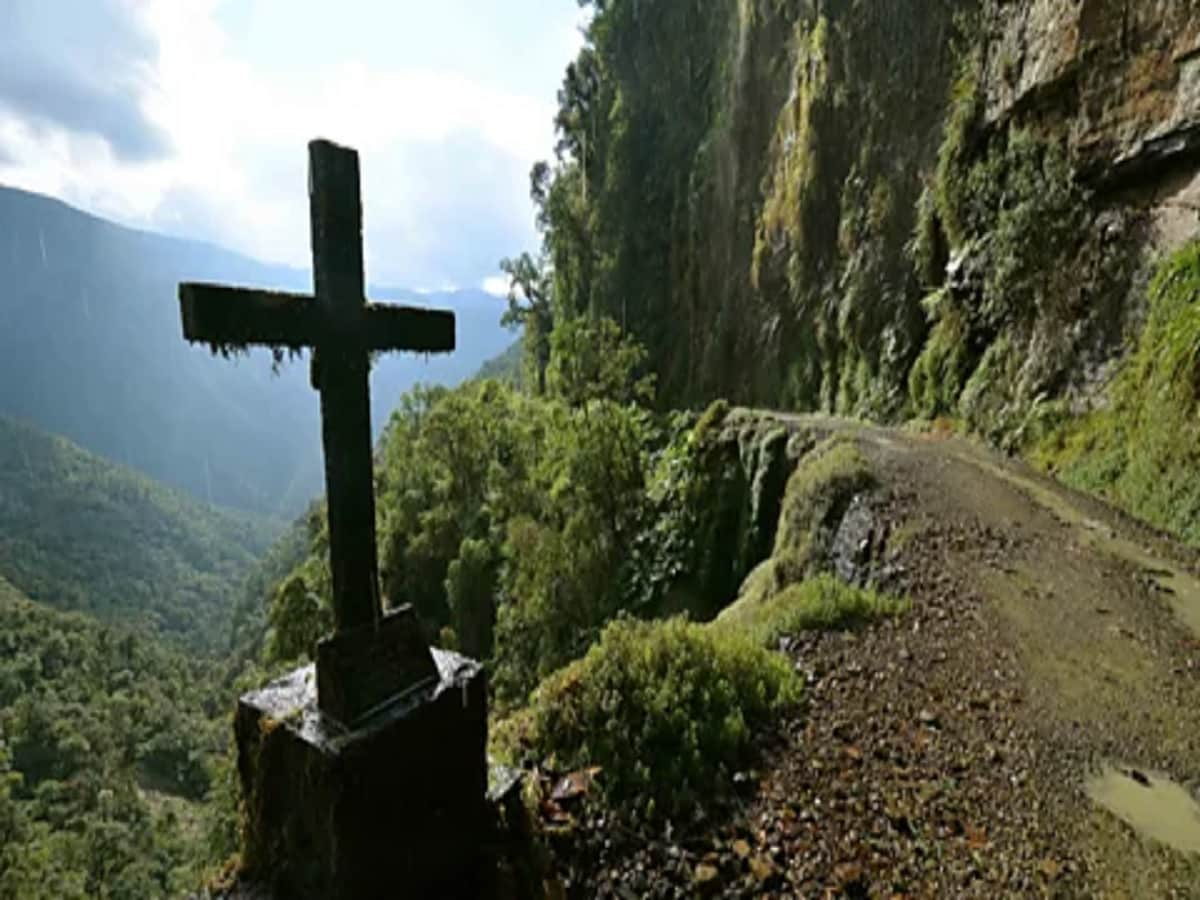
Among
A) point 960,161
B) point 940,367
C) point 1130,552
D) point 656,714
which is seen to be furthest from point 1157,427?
point 960,161

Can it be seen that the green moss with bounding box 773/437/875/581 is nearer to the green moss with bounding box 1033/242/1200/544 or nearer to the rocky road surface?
the rocky road surface

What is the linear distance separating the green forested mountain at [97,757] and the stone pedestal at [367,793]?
24.1 meters

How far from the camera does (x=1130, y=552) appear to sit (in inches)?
228

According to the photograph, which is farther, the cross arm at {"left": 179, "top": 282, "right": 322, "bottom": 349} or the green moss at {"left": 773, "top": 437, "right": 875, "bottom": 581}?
the green moss at {"left": 773, "top": 437, "right": 875, "bottom": 581}

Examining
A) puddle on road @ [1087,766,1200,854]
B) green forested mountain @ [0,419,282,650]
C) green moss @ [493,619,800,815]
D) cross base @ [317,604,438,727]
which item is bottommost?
green forested mountain @ [0,419,282,650]

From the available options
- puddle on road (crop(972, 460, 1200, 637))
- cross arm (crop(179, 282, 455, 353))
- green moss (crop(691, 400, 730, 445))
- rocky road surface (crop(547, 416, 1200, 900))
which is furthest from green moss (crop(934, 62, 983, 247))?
cross arm (crop(179, 282, 455, 353))

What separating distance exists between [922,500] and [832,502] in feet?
3.21

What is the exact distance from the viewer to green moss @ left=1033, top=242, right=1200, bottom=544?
6539 millimetres

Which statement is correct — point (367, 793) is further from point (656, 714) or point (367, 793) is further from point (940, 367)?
point (940, 367)

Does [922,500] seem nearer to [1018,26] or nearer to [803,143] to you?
[1018,26]

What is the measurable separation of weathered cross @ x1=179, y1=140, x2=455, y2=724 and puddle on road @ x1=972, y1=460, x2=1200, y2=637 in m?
5.45

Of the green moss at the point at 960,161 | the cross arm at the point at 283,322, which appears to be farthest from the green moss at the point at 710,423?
the cross arm at the point at 283,322

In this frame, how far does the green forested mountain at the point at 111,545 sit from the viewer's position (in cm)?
10056

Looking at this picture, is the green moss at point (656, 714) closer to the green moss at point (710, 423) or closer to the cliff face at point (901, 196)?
the cliff face at point (901, 196)
